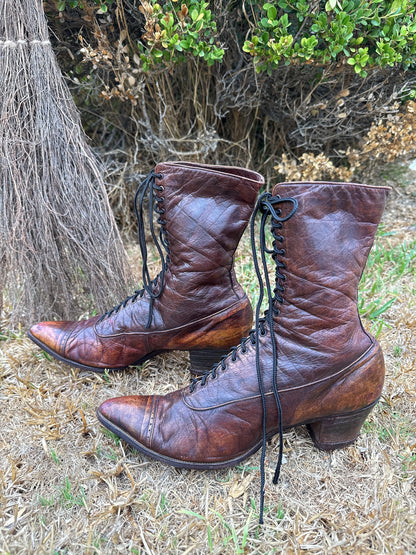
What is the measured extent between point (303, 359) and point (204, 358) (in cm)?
47

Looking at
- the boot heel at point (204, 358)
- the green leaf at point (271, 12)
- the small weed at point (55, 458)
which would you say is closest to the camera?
the small weed at point (55, 458)

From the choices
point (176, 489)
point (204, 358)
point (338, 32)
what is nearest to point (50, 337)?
point (204, 358)

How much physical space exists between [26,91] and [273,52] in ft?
3.72

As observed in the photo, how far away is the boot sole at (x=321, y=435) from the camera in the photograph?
113 cm

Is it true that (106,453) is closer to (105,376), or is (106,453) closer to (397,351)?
(105,376)

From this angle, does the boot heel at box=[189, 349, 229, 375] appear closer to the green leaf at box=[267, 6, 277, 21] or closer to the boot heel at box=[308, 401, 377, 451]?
the boot heel at box=[308, 401, 377, 451]

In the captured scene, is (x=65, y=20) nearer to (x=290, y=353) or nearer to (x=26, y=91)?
(x=26, y=91)

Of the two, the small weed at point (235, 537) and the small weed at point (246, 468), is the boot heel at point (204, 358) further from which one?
the small weed at point (235, 537)

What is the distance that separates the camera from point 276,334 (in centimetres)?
113

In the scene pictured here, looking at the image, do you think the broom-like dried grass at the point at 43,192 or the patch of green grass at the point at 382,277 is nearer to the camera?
the broom-like dried grass at the point at 43,192

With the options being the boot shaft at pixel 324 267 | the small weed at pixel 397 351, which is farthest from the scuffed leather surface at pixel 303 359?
the small weed at pixel 397 351

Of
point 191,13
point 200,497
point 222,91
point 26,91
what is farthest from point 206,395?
point 222,91

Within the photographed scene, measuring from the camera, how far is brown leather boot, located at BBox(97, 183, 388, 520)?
1.04 meters

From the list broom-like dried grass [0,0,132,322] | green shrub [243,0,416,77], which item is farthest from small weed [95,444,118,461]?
green shrub [243,0,416,77]
